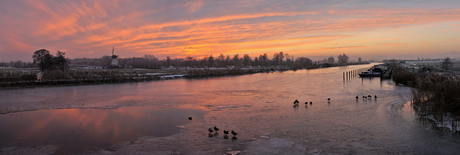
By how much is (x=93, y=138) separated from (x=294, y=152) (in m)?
5.97

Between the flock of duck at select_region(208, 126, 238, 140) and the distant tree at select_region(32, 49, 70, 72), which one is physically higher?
the distant tree at select_region(32, 49, 70, 72)

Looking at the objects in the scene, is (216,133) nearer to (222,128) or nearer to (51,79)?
(222,128)

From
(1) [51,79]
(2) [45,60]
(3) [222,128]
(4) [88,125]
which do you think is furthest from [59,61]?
(3) [222,128]

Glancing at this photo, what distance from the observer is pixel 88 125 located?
347 inches

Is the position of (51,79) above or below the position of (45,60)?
below

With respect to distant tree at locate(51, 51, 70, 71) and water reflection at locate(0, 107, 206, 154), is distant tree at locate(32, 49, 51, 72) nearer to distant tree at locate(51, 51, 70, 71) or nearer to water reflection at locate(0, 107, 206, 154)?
distant tree at locate(51, 51, 70, 71)

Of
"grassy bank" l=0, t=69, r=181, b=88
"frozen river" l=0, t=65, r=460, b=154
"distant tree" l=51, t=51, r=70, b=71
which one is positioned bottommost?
"frozen river" l=0, t=65, r=460, b=154

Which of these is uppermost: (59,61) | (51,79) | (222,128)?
(59,61)

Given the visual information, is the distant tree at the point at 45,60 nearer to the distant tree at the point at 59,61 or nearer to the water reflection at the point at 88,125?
the distant tree at the point at 59,61

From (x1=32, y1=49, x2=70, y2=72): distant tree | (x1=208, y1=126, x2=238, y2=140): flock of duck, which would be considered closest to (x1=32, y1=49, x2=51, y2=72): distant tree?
(x1=32, y1=49, x2=70, y2=72): distant tree

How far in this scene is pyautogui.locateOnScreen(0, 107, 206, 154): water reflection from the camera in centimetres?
704

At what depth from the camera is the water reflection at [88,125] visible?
7043 millimetres

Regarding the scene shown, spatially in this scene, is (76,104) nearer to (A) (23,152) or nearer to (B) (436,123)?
(A) (23,152)

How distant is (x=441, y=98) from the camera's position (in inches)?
352
